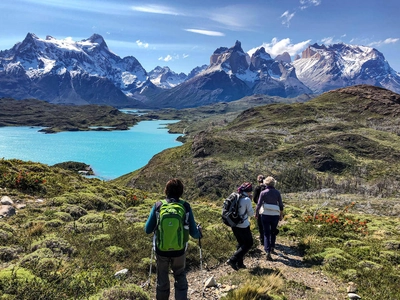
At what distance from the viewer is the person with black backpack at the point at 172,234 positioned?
21.4ft

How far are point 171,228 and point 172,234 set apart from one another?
0.15m

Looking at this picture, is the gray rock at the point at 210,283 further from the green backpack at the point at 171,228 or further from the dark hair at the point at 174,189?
the dark hair at the point at 174,189

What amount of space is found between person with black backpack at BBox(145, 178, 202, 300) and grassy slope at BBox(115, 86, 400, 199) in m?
53.9

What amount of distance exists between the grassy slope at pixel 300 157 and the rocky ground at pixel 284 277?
160 ft

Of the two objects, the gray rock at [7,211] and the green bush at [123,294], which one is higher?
the green bush at [123,294]

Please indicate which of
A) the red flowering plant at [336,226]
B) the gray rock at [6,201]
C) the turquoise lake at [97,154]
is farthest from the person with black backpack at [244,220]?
the turquoise lake at [97,154]

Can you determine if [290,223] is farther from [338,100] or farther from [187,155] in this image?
[338,100]

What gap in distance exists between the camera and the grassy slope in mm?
64562

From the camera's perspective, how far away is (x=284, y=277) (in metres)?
9.96

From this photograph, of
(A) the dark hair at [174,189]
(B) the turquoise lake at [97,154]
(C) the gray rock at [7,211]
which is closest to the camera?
(A) the dark hair at [174,189]

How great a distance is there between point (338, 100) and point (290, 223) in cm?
13929

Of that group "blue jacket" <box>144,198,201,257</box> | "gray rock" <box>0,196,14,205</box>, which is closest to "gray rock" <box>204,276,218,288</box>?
"blue jacket" <box>144,198,201,257</box>

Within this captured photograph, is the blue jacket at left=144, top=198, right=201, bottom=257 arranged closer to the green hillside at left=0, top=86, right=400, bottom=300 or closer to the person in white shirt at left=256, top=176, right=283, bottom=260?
the green hillside at left=0, top=86, right=400, bottom=300

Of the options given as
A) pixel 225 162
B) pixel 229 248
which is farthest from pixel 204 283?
pixel 225 162
